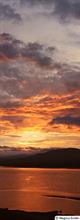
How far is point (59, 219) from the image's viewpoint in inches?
537

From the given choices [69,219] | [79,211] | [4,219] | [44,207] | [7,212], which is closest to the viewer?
[69,219]

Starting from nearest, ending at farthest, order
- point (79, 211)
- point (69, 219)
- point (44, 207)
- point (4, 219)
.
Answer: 1. point (69, 219)
2. point (4, 219)
3. point (79, 211)
4. point (44, 207)

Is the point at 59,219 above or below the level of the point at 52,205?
below

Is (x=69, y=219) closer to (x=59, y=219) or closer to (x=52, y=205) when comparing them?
(x=59, y=219)

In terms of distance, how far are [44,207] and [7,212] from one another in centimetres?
4829

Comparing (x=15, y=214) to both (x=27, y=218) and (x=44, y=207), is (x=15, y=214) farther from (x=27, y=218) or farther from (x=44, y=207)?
(x=44, y=207)

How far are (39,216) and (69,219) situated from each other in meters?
35.6

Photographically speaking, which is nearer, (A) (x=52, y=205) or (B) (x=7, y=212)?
(B) (x=7, y=212)

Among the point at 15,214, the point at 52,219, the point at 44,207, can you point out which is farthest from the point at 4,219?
the point at 44,207

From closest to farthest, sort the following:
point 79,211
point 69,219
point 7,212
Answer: point 69,219 → point 7,212 → point 79,211

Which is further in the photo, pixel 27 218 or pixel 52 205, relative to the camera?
pixel 52 205

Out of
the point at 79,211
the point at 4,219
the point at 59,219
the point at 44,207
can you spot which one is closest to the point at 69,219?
the point at 59,219

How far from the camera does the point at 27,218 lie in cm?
4531

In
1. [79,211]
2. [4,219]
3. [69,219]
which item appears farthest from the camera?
[79,211]
